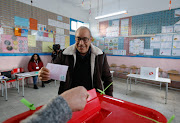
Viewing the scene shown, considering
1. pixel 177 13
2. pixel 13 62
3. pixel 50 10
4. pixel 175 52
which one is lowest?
pixel 13 62

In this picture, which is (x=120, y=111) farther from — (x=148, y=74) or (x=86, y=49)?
(x=148, y=74)

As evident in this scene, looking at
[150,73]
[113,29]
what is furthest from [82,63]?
[113,29]

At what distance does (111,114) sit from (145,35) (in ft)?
17.0

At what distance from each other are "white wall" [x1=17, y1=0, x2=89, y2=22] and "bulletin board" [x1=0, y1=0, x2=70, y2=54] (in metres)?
A: 0.19

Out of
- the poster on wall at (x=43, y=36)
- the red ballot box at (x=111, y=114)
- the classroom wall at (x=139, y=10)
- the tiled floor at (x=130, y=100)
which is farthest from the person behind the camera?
the poster on wall at (x=43, y=36)

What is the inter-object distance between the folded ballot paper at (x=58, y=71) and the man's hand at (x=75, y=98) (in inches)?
19.1

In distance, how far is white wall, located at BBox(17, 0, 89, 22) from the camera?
4653 mm

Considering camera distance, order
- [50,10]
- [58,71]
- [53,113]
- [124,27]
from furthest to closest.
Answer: [124,27], [50,10], [58,71], [53,113]

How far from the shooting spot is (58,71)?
2.93 ft

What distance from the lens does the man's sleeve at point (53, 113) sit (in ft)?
0.90

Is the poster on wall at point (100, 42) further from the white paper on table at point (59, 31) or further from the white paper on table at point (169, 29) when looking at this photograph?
the white paper on table at point (169, 29)

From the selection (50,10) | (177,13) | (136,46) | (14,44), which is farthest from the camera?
(136,46)

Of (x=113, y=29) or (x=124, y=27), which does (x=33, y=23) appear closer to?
(x=113, y=29)

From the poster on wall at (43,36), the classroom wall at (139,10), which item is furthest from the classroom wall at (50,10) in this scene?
the classroom wall at (139,10)
